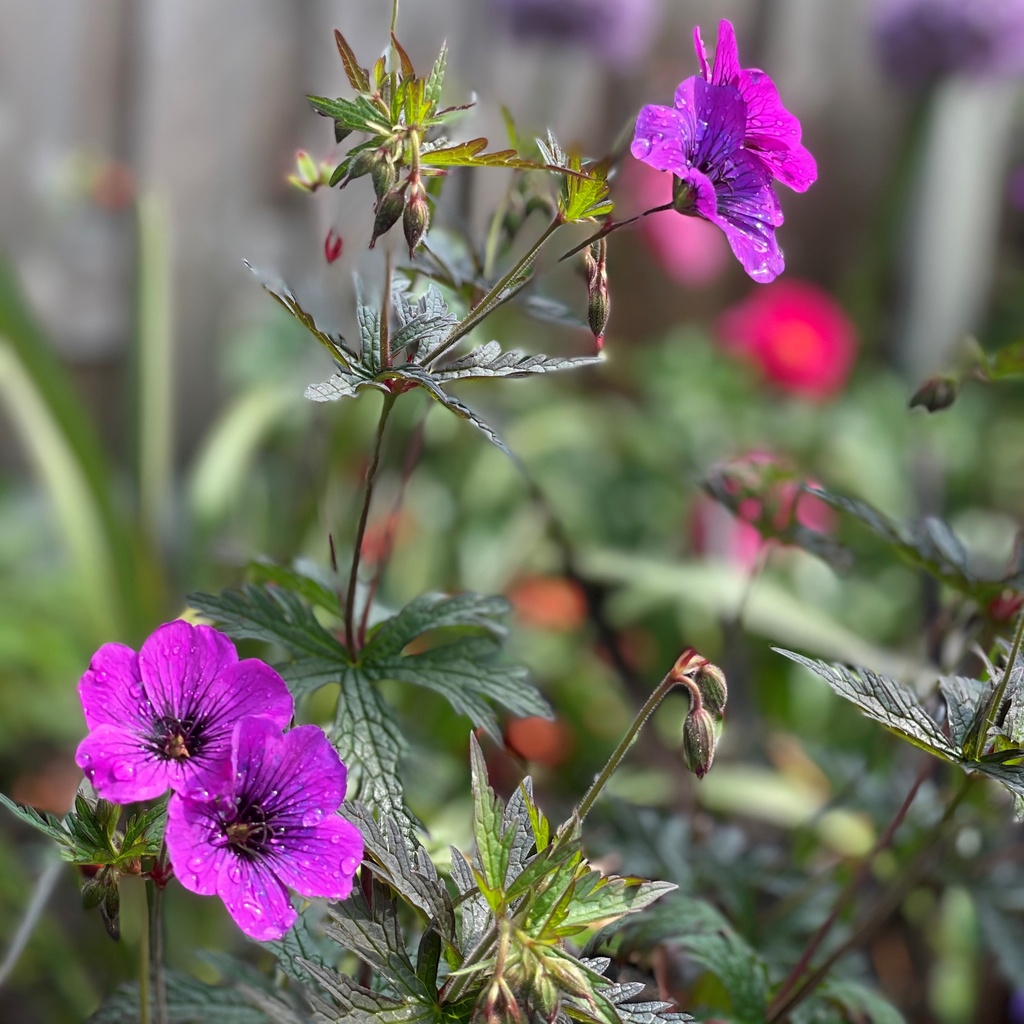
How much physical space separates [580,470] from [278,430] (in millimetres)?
460

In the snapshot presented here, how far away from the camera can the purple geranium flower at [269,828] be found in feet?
1.07

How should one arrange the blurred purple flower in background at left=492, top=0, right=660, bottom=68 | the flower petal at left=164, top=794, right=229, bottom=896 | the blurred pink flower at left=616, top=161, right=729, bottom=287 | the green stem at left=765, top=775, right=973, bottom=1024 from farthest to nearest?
the blurred pink flower at left=616, top=161, right=729, bottom=287
the blurred purple flower in background at left=492, top=0, right=660, bottom=68
the green stem at left=765, top=775, right=973, bottom=1024
the flower petal at left=164, top=794, right=229, bottom=896

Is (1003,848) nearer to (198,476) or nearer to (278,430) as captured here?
(198,476)

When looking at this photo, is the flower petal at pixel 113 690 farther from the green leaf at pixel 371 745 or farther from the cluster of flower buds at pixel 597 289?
the cluster of flower buds at pixel 597 289

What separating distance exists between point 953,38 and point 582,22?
560 mm

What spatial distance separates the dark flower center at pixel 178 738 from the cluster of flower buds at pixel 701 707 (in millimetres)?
163

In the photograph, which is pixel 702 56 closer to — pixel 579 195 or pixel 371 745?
pixel 579 195

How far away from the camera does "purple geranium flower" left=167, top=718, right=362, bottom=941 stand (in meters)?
0.33

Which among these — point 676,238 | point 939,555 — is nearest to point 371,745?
point 939,555

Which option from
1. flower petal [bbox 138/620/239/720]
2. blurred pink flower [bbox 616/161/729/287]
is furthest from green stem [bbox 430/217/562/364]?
blurred pink flower [bbox 616/161/729/287]

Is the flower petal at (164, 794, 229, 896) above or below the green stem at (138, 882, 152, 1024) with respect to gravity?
above

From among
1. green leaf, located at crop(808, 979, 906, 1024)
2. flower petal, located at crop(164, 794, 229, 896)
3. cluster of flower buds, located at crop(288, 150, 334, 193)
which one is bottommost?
green leaf, located at crop(808, 979, 906, 1024)

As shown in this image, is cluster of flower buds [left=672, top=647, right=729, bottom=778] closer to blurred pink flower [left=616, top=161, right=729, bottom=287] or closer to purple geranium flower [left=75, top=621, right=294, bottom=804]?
purple geranium flower [left=75, top=621, right=294, bottom=804]

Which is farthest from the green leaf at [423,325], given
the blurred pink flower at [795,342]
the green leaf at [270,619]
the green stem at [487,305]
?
the blurred pink flower at [795,342]
